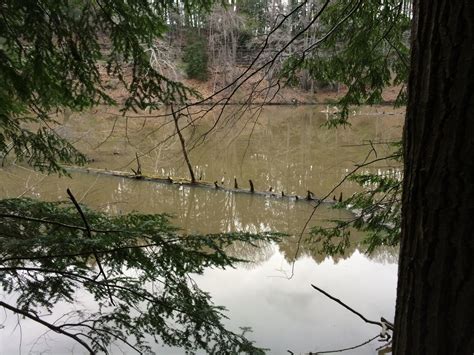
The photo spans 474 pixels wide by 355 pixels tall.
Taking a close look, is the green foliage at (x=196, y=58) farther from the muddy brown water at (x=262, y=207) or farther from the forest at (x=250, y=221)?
the forest at (x=250, y=221)

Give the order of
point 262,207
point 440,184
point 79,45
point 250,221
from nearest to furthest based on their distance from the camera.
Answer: point 440,184 → point 79,45 → point 250,221 → point 262,207

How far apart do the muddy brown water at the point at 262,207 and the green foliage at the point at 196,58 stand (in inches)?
405

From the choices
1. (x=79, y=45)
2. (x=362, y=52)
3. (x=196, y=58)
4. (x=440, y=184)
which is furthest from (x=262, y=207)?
(x=196, y=58)

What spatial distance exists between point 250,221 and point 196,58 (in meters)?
22.7

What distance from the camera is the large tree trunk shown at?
1024 mm

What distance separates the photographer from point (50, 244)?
243cm

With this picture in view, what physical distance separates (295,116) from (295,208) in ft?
54.4

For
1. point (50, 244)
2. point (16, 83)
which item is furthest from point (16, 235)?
point (16, 83)

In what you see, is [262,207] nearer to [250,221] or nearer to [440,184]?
[250,221]

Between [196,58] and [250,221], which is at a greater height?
[196,58]

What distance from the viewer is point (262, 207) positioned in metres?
11.0

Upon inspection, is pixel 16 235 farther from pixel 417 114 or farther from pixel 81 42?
pixel 417 114

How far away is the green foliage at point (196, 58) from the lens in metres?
30.6

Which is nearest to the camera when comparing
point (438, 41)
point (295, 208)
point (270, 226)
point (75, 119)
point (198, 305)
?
point (438, 41)
